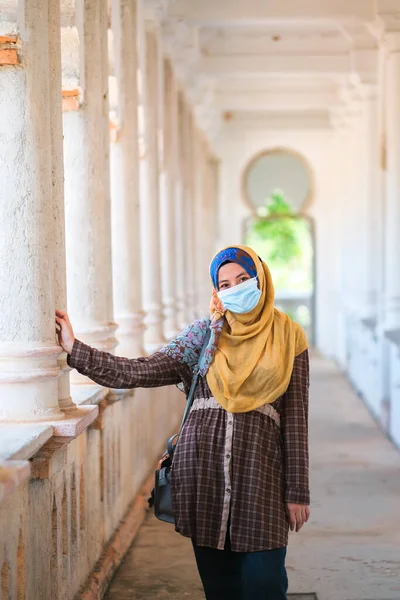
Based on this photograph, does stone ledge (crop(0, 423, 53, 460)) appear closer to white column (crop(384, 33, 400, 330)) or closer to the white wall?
white column (crop(384, 33, 400, 330))

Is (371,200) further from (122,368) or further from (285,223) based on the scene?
(122,368)

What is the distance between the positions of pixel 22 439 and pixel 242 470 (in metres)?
0.77

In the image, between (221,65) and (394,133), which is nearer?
(394,133)

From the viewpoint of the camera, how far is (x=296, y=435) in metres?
3.66

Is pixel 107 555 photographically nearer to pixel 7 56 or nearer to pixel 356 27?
pixel 7 56

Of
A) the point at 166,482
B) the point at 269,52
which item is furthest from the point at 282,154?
the point at 166,482

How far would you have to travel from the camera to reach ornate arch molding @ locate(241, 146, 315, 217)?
20.2m

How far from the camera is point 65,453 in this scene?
166 inches

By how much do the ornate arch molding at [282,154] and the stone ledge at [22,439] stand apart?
54.7 feet

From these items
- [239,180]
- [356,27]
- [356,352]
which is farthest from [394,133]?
[239,180]

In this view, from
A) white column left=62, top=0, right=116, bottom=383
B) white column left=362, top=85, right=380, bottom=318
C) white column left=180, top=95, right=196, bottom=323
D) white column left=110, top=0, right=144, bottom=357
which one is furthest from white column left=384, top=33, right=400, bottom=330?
white column left=62, top=0, right=116, bottom=383

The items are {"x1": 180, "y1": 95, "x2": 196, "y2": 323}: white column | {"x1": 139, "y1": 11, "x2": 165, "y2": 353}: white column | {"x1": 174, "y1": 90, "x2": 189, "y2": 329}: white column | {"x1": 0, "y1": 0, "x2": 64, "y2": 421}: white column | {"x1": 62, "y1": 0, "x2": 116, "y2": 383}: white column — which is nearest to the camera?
{"x1": 0, "y1": 0, "x2": 64, "y2": 421}: white column

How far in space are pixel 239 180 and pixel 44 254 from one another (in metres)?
16.6

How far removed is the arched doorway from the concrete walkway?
1076cm
